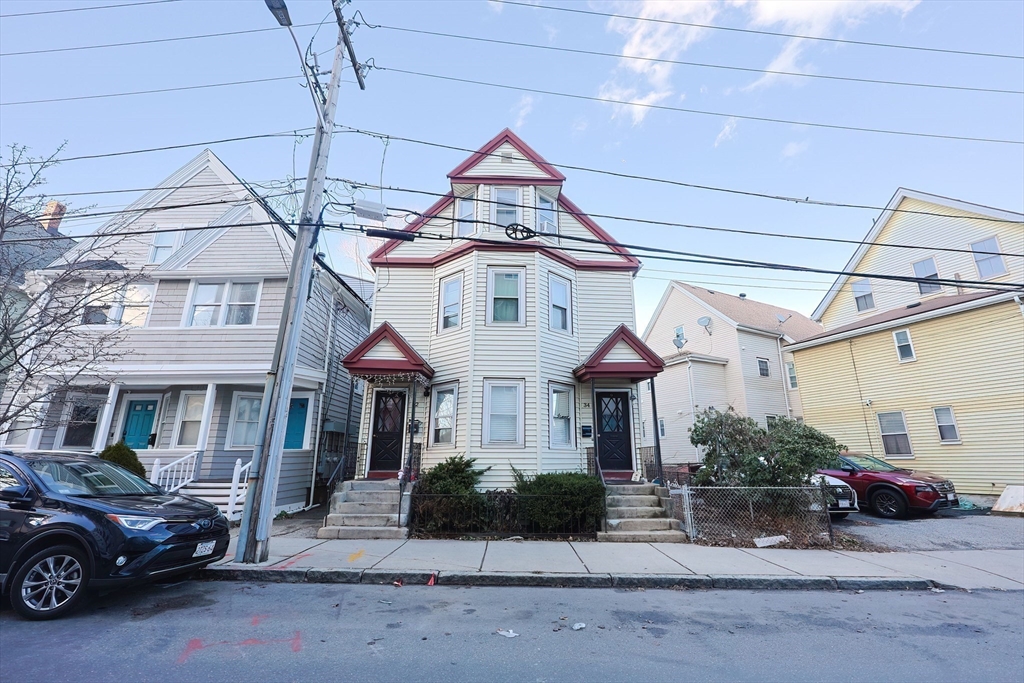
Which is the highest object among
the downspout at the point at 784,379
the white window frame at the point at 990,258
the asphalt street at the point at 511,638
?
the white window frame at the point at 990,258

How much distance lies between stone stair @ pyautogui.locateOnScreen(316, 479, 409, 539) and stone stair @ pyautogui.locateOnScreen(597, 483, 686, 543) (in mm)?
3981

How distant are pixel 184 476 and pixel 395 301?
6599 mm

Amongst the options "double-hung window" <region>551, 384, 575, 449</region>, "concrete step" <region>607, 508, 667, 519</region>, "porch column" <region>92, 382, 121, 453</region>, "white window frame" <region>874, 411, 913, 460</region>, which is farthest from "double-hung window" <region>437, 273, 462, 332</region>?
"white window frame" <region>874, 411, 913, 460</region>

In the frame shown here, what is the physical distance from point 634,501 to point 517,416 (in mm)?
3232

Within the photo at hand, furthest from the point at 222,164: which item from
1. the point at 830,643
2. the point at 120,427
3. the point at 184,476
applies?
the point at 830,643

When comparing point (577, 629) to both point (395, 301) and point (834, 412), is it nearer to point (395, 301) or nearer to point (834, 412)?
point (395, 301)

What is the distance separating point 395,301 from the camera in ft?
42.3

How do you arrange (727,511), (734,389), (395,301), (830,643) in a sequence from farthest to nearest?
(734,389), (395,301), (727,511), (830,643)

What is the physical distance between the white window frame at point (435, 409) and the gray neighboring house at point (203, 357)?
7.13ft

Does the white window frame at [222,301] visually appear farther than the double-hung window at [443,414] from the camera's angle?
Yes

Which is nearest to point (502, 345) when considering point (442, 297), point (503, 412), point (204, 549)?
point (503, 412)

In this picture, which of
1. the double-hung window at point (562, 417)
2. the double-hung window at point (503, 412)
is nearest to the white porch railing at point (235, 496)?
the double-hung window at point (503, 412)

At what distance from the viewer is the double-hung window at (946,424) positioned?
14.5 m

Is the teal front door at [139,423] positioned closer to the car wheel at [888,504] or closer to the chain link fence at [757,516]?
the chain link fence at [757,516]
